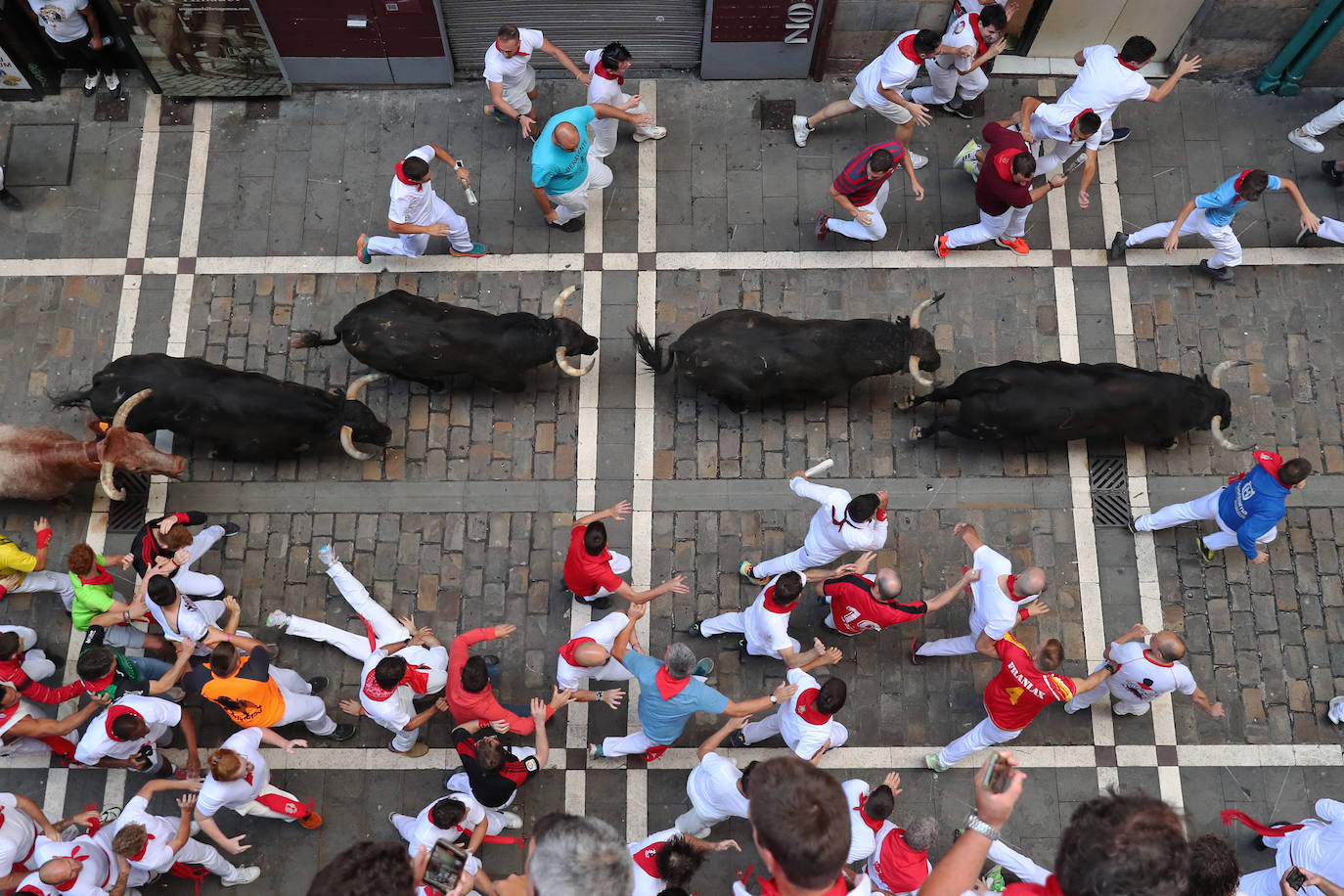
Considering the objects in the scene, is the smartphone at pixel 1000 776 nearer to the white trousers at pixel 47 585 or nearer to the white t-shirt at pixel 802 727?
the white t-shirt at pixel 802 727

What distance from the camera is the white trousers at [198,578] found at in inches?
353

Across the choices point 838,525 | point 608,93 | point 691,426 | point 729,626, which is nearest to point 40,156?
point 608,93

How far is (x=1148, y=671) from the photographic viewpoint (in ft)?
27.1

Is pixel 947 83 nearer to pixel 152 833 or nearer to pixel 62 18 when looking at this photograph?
pixel 62 18

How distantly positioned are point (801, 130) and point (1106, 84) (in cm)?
323

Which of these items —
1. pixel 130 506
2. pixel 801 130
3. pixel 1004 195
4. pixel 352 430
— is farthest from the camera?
pixel 801 130

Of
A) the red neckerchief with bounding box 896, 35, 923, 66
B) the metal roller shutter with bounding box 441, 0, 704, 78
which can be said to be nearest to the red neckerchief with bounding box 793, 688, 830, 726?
the red neckerchief with bounding box 896, 35, 923, 66

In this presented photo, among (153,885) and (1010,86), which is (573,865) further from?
(1010,86)

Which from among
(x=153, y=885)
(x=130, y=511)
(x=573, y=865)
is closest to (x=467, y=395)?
(x=130, y=511)

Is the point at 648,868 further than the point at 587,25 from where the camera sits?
No

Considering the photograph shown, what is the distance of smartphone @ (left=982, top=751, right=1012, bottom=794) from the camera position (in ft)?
14.7

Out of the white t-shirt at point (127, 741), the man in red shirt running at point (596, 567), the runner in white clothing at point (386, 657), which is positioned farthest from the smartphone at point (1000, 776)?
the white t-shirt at point (127, 741)

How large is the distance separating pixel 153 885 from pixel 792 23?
1082 cm

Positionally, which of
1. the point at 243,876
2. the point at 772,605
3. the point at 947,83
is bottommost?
the point at 243,876
